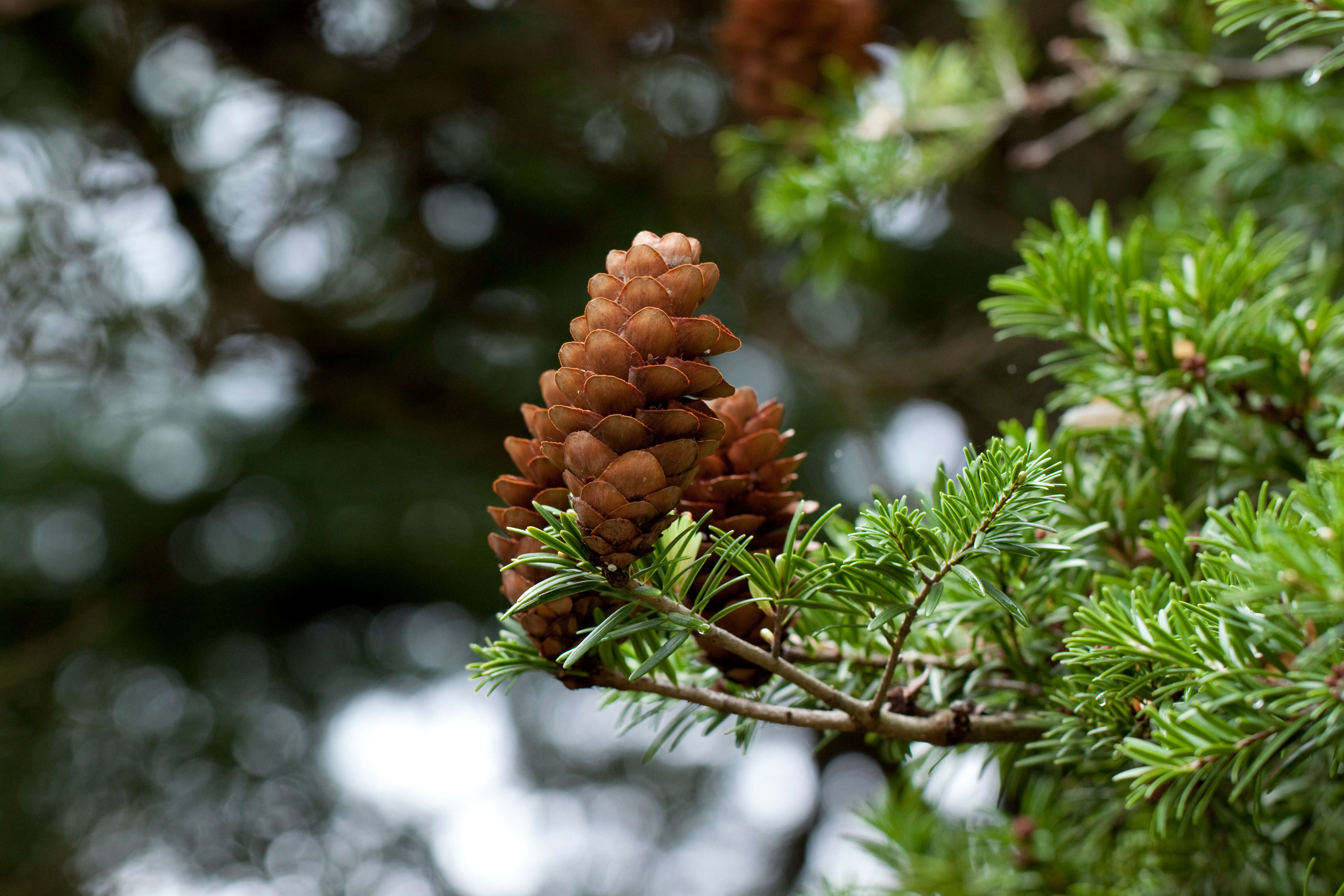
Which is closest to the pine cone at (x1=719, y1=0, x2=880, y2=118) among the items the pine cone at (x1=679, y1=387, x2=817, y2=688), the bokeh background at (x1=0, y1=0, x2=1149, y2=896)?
the bokeh background at (x1=0, y1=0, x2=1149, y2=896)

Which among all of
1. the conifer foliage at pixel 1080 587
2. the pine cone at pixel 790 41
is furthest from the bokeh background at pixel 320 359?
the conifer foliage at pixel 1080 587

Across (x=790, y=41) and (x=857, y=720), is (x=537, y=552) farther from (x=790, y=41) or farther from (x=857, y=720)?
(x=790, y=41)

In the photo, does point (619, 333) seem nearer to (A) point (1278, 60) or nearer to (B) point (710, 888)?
(A) point (1278, 60)

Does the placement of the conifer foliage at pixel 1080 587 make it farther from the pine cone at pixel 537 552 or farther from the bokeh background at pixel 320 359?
the bokeh background at pixel 320 359

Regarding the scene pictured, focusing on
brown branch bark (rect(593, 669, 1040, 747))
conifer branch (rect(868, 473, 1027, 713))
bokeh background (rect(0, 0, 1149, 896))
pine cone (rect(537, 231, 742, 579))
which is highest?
bokeh background (rect(0, 0, 1149, 896))

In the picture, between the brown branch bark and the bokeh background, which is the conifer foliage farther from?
the bokeh background

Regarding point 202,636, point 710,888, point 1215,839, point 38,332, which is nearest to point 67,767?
point 202,636

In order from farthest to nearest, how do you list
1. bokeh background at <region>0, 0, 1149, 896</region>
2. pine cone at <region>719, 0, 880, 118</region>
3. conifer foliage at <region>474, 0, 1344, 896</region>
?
bokeh background at <region>0, 0, 1149, 896</region> → pine cone at <region>719, 0, 880, 118</region> → conifer foliage at <region>474, 0, 1344, 896</region>
